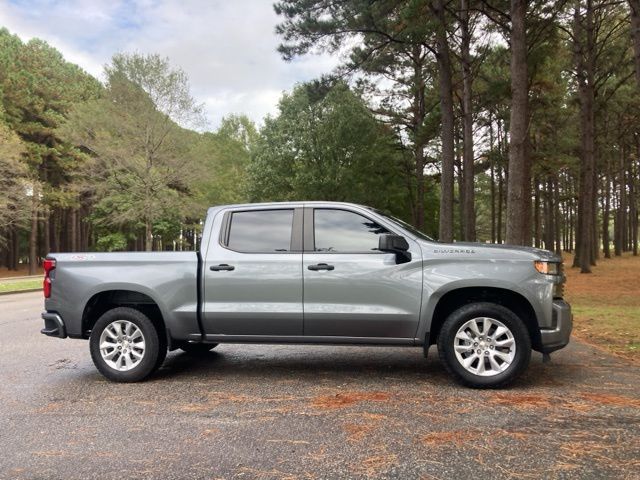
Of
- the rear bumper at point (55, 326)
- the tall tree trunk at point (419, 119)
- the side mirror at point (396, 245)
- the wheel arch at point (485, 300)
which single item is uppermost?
the tall tree trunk at point (419, 119)

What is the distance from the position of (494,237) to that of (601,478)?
39243mm

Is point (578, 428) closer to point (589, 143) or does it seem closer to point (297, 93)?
point (589, 143)

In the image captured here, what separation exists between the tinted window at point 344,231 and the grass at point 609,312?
3913 mm

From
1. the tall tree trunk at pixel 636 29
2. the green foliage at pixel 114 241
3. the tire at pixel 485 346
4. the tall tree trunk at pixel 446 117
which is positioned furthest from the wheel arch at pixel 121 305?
the green foliage at pixel 114 241

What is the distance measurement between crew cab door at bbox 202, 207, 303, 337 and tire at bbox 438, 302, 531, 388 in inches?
61.9

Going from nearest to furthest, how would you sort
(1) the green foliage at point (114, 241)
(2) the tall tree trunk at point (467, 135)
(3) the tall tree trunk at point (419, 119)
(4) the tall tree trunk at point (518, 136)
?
(4) the tall tree trunk at point (518, 136)
(2) the tall tree trunk at point (467, 135)
(3) the tall tree trunk at point (419, 119)
(1) the green foliage at point (114, 241)

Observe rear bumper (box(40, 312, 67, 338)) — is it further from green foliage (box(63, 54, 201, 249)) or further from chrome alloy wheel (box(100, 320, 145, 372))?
green foliage (box(63, 54, 201, 249))

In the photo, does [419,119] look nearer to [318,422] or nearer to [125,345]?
[125,345]

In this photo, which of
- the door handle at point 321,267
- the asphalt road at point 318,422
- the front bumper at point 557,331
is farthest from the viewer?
the door handle at point 321,267

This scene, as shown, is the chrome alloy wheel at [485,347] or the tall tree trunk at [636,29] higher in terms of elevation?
the tall tree trunk at [636,29]

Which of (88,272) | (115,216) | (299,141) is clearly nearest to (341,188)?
(299,141)

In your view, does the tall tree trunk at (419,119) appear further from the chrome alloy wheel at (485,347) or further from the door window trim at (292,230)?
the chrome alloy wheel at (485,347)

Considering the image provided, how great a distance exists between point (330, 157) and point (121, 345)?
27.1 m

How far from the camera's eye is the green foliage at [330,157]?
30.9m
